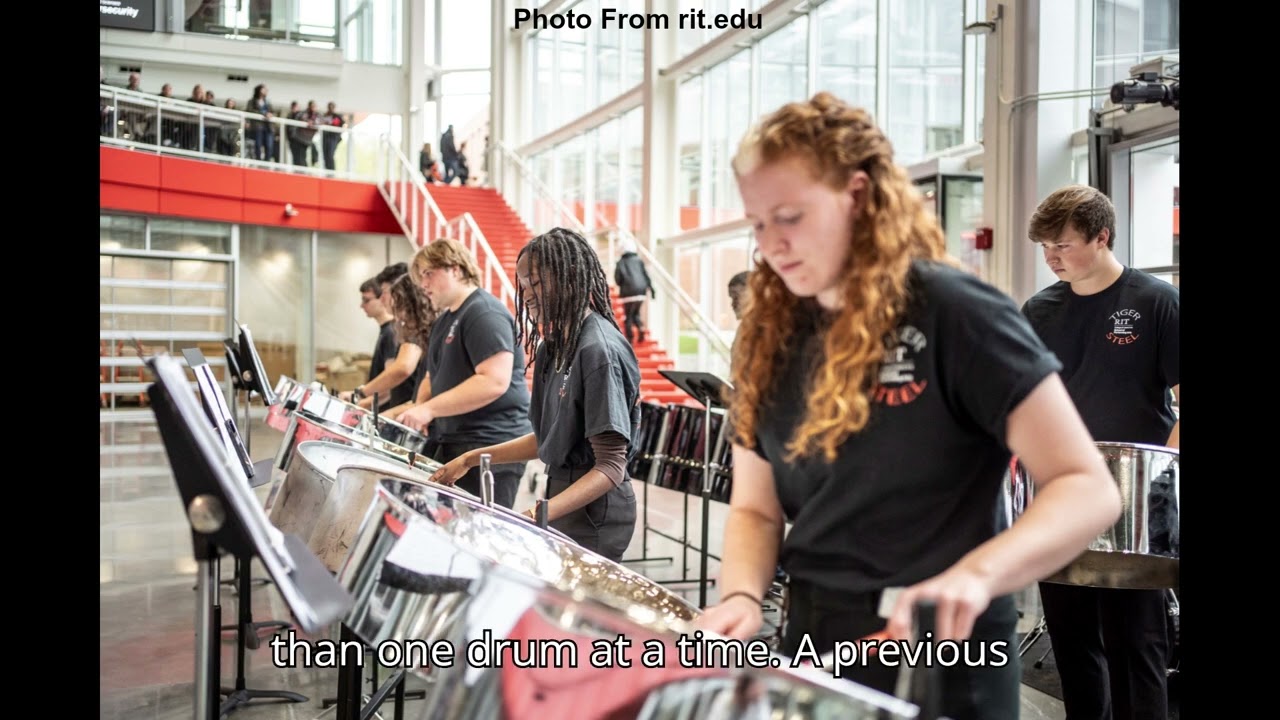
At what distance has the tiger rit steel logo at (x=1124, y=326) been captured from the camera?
1964mm

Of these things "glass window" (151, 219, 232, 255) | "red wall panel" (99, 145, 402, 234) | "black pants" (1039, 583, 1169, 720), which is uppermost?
"red wall panel" (99, 145, 402, 234)

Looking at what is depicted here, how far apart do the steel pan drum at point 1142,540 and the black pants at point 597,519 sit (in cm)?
65

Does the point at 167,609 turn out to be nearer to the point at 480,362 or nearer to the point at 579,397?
the point at 480,362

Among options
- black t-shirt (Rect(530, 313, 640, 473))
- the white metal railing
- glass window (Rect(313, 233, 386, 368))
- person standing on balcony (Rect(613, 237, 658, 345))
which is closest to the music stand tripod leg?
black t-shirt (Rect(530, 313, 640, 473))

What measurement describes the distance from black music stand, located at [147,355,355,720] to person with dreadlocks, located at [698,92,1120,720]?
0.37m

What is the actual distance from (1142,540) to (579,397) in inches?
35.7

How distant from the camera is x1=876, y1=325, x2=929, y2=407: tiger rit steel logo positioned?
86 cm

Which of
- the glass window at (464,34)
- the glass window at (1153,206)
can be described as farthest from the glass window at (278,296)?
the glass window at (1153,206)

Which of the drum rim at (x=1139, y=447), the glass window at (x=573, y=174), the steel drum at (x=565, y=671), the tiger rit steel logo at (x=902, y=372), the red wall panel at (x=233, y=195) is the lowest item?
the steel drum at (x=565, y=671)

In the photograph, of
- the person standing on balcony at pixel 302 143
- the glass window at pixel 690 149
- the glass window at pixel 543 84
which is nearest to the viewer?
the glass window at pixel 690 149

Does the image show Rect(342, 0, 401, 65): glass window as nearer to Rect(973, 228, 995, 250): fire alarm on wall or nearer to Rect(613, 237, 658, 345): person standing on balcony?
Rect(613, 237, 658, 345): person standing on balcony

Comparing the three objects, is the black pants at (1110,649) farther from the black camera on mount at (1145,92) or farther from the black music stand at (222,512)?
the black camera on mount at (1145,92)

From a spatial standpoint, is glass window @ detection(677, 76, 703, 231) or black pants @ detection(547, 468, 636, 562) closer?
black pants @ detection(547, 468, 636, 562)

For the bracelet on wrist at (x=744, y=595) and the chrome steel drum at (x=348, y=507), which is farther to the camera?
the chrome steel drum at (x=348, y=507)
